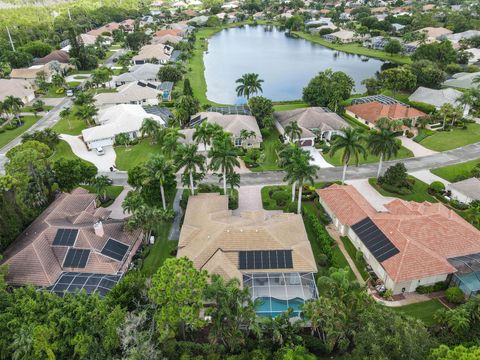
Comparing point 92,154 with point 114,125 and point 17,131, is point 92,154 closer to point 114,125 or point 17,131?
point 114,125

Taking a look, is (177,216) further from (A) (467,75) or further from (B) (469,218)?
(A) (467,75)

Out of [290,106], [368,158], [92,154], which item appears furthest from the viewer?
[290,106]

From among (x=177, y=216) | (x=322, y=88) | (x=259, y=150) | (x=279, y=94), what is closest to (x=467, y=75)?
(x=322, y=88)

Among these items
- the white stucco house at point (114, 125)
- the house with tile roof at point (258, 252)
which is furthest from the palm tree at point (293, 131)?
the white stucco house at point (114, 125)

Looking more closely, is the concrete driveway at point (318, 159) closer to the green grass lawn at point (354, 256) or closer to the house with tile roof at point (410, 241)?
the house with tile roof at point (410, 241)

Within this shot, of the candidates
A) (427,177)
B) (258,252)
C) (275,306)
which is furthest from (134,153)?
(427,177)

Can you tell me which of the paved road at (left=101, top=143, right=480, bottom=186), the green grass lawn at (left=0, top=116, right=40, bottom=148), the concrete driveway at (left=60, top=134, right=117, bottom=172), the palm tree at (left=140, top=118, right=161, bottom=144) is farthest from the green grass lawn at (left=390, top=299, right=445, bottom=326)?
the green grass lawn at (left=0, top=116, right=40, bottom=148)
